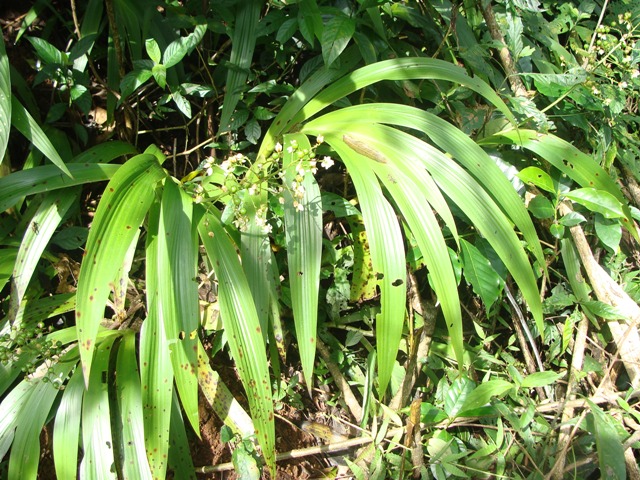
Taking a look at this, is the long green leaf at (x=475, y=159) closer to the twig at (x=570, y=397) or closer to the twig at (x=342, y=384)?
the twig at (x=570, y=397)

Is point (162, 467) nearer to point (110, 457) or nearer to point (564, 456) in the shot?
point (110, 457)

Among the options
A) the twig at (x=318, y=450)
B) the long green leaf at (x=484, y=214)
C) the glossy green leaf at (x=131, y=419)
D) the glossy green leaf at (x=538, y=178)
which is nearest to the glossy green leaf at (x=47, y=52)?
the glossy green leaf at (x=131, y=419)

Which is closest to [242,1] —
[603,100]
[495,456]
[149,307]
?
[149,307]

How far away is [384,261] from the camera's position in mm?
Result: 936

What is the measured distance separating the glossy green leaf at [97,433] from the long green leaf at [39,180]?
0.37 m

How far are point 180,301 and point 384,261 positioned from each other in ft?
1.18

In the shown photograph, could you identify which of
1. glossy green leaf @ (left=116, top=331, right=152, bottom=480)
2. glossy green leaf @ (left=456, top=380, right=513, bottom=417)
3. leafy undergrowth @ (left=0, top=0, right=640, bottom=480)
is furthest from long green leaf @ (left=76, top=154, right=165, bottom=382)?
glossy green leaf @ (left=456, top=380, right=513, bottom=417)

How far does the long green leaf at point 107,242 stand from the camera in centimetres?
85

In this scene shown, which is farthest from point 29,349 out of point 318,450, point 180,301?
point 318,450

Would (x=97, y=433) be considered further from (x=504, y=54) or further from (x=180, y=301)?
(x=504, y=54)

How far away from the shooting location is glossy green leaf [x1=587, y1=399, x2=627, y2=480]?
1084 mm

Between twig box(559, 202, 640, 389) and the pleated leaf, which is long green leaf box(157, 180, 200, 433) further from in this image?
twig box(559, 202, 640, 389)

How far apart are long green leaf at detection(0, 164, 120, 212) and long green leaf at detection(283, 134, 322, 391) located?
39 cm

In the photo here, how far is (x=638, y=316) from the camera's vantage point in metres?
1.29
